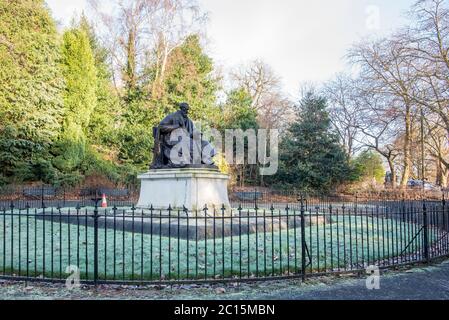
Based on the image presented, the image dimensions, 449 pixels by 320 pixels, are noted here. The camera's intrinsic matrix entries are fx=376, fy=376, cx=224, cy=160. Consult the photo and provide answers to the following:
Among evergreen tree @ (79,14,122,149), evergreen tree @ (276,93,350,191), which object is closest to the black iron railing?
evergreen tree @ (276,93,350,191)

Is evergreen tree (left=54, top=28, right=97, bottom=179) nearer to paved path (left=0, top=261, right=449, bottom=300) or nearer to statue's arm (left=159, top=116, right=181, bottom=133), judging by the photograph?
statue's arm (left=159, top=116, right=181, bottom=133)

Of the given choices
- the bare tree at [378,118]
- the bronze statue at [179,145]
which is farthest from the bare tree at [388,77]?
the bronze statue at [179,145]

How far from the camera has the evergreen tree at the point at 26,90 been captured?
25016 millimetres

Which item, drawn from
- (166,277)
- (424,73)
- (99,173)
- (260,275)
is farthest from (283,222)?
(99,173)

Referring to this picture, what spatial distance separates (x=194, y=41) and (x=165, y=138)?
74.5 ft

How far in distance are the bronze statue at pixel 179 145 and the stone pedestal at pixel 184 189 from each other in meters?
0.38

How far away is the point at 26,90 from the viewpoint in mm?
25547

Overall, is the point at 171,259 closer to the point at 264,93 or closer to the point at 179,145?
the point at 179,145

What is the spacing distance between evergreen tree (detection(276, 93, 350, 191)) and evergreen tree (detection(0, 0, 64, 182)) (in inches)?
670

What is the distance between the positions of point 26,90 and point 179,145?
1892cm

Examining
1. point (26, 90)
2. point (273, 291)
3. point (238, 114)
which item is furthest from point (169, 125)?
point (238, 114)

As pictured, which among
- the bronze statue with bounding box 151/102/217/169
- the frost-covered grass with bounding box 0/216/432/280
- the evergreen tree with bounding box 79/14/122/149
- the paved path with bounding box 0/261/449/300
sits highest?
the evergreen tree with bounding box 79/14/122/149

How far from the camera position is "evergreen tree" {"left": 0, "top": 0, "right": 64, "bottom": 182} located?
2502 centimetres

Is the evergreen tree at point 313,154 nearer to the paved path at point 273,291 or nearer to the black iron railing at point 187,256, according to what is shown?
the black iron railing at point 187,256
